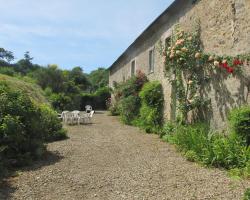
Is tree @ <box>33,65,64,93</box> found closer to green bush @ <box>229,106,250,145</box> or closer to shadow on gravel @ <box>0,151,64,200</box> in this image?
shadow on gravel @ <box>0,151,64,200</box>

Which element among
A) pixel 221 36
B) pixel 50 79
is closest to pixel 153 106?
pixel 221 36

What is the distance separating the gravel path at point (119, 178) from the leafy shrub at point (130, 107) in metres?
6.80

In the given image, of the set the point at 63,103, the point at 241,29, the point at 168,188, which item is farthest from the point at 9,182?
the point at 63,103

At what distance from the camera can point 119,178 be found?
6.02 m

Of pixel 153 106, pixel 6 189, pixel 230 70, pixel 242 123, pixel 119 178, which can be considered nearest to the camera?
pixel 6 189

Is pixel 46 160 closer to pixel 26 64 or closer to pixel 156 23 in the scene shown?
pixel 156 23

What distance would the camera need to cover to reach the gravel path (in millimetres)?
5125

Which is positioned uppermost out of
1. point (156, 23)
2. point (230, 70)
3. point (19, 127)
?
point (156, 23)

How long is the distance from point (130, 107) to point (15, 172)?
31.5 feet

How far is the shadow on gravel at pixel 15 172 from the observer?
518 cm

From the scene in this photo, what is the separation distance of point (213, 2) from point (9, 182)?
691cm

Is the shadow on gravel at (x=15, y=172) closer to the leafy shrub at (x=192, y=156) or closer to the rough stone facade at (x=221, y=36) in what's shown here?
the leafy shrub at (x=192, y=156)

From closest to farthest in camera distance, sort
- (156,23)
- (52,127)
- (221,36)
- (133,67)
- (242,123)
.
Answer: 1. (242,123)
2. (221,36)
3. (52,127)
4. (156,23)
5. (133,67)

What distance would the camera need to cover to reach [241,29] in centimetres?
779
